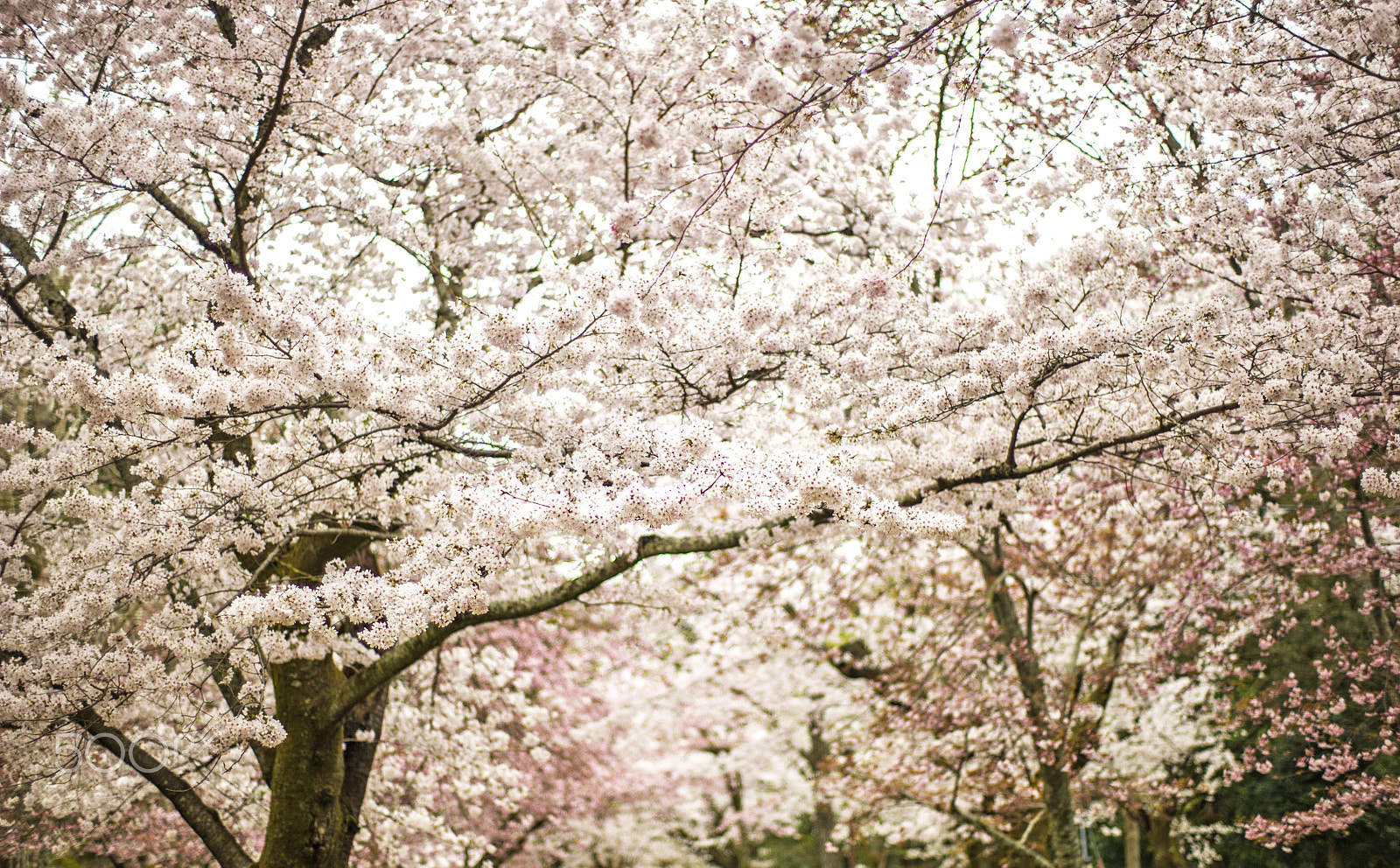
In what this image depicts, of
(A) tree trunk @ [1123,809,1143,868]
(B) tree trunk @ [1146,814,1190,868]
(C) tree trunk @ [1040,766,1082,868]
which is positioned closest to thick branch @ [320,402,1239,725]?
(C) tree trunk @ [1040,766,1082,868]

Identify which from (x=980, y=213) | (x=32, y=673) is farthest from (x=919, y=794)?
(x=32, y=673)

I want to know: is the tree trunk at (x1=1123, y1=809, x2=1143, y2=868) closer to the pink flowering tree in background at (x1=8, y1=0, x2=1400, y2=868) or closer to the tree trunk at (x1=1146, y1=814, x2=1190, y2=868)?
the tree trunk at (x1=1146, y1=814, x2=1190, y2=868)

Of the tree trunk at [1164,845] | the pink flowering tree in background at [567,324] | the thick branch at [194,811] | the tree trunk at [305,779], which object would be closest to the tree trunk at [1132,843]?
the tree trunk at [1164,845]

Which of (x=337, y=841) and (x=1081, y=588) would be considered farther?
(x=1081, y=588)

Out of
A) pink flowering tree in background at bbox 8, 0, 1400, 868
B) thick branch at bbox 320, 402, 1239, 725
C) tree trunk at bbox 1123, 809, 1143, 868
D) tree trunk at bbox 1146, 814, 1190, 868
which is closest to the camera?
pink flowering tree in background at bbox 8, 0, 1400, 868

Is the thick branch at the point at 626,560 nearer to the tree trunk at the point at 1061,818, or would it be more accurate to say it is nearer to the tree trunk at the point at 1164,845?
the tree trunk at the point at 1061,818

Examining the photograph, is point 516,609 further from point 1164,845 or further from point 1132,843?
point 1164,845

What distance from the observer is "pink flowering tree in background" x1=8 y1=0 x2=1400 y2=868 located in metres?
4.27

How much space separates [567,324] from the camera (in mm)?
4180

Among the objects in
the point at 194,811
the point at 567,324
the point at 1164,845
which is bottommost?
the point at 194,811

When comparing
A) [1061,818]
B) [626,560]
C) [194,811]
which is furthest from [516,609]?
[1061,818]

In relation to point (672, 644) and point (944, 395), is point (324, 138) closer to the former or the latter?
point (944, 395)

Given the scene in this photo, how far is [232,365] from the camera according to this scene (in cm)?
407

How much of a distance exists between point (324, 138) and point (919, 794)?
830 centimetres
